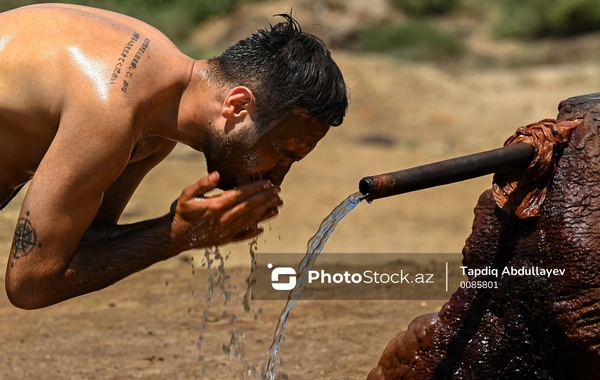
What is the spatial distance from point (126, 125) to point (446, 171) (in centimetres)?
96

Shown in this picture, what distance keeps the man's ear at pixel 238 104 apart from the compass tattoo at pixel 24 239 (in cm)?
71

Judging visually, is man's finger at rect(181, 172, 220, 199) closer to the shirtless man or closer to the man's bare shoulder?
the shirtless man

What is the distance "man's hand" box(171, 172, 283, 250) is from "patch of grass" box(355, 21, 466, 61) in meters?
13.6

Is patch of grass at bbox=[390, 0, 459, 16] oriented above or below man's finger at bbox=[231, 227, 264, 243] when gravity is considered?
above

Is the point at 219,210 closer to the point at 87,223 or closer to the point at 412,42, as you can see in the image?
the point at 87,223

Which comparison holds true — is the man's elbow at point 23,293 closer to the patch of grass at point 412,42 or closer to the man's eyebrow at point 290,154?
the man's eyebrow at point 290,154

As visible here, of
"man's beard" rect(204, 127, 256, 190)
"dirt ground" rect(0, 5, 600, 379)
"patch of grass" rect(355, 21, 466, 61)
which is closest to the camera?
"man's beard" rect(204, 127, 256, 190)

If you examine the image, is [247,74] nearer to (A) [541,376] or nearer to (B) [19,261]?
(B) [19,261]

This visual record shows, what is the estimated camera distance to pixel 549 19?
59.3 feet

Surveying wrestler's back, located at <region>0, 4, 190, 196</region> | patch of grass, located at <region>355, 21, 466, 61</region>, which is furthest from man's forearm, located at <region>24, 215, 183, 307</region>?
patch of grass, located at <region>355, 21, 466, 61</region>

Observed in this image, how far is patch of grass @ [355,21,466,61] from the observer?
1648 cm

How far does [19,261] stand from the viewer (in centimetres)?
296

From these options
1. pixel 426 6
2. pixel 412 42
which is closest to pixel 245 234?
pixel 412 42

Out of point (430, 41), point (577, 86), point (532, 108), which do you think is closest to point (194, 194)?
point (532, 108)
